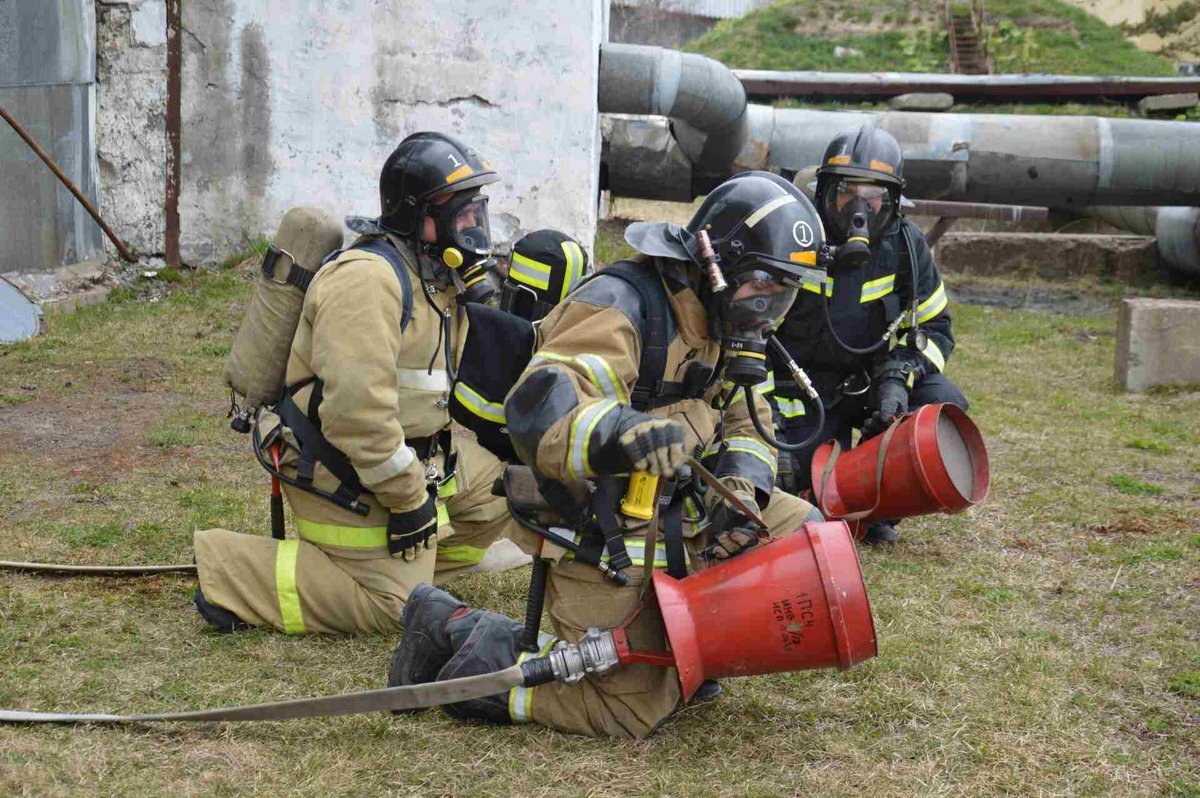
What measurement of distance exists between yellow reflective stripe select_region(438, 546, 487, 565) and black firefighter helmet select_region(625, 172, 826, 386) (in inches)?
60.2

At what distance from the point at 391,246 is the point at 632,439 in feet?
5.00

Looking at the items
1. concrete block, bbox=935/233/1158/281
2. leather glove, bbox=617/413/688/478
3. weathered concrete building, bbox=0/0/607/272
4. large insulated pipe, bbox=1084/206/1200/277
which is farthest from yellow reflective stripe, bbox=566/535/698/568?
concrete block, bbox=935/233/1158/281

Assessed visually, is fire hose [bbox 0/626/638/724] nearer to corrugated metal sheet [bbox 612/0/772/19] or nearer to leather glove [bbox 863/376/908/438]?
leather glove [bbox 863/376/908/438]

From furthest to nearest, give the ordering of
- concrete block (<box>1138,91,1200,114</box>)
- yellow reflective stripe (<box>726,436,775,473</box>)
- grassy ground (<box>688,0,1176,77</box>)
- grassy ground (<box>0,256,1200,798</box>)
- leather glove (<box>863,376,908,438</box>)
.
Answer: grassy ground (<box>688,0,1176,77</box>)
concrete block (<box>1138,91,1200,114</box>)
leather glove (<box>863,376,908,438</box>)
yellow reflective stripe (<box>726,436,775,473</box>)
grassy ground (<box>0,256,1200,798</box>)

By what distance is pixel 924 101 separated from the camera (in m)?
14.3

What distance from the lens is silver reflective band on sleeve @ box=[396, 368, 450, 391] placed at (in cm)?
392

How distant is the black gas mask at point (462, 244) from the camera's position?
3928 millimetres

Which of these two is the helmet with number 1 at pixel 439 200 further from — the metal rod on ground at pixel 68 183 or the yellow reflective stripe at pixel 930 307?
the metal rod on ground at pixel 68 183

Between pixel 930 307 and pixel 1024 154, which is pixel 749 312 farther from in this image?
pixel 1024 154

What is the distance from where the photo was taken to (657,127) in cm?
1058

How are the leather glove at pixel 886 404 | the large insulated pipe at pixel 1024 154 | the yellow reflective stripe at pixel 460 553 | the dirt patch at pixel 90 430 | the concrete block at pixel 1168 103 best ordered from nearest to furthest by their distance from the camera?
the yellow reflective stripe at pixel 460 553
the leather glove at pixel 886 404
the dirt patch at pixel 90 430
the large insulated pipe at pixel 1024 154
the concrete block at pixel 1168 103

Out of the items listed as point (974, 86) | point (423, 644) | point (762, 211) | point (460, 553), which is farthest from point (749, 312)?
point (974, 86)

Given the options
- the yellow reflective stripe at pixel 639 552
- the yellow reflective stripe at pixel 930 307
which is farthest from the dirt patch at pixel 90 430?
the yellow reflective stripe at pixel 930 307

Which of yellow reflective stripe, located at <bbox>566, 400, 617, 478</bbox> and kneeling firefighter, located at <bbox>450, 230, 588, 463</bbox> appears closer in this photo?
yellow reflective stripe, located at <bbox>566, 400, 617, 478</bbox>
